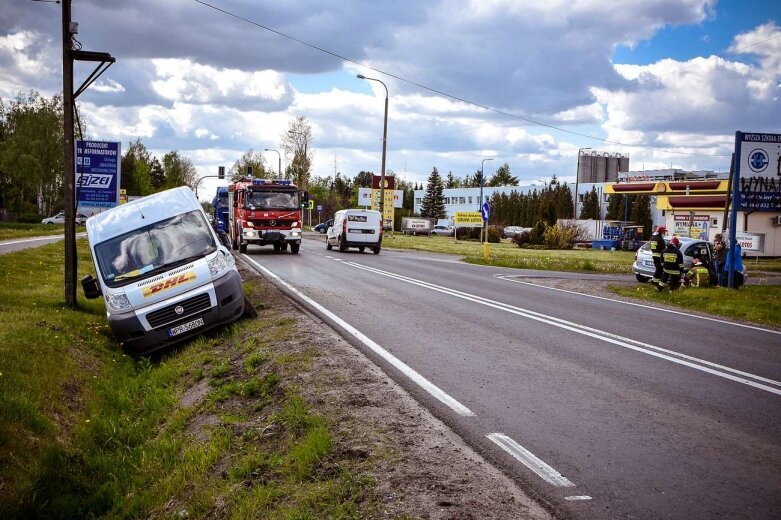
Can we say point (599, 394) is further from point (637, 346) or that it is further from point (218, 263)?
point (218, 263)

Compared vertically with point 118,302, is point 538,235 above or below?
above

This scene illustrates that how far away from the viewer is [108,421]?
7.98 meters

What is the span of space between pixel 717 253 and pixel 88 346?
18131 mm

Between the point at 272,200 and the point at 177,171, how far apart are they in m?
94.8

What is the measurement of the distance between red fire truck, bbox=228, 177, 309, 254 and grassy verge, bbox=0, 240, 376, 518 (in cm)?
1766

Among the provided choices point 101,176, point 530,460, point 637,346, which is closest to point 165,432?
point 530,460

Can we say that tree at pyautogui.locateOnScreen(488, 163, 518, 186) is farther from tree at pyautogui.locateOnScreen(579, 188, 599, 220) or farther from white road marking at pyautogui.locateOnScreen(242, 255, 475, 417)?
white road marking at pyautogui.locateOnScreen(242, 255, 475, 417)

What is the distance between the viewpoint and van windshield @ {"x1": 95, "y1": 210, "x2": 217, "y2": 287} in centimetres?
1029

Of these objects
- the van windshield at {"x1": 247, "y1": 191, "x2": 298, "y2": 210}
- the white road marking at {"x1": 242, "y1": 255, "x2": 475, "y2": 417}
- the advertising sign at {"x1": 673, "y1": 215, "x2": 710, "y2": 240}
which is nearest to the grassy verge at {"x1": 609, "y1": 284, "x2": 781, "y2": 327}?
the white road marking at {"x1": 242, "y1": 255, "x2": 475, "y2": 417}

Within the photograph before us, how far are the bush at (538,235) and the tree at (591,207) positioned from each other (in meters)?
31.1

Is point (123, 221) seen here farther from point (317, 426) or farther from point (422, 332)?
point (317, 426)

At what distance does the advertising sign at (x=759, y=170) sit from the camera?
65.3ft

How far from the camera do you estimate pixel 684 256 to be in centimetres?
2302

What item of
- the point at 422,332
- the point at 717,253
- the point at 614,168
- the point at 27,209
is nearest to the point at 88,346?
the point at 422,332
